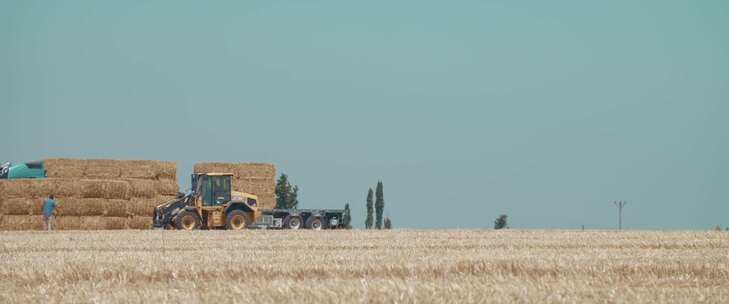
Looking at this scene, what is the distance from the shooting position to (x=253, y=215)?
40.8m

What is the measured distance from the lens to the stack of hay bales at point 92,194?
129 feet

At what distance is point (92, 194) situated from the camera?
3984 cm

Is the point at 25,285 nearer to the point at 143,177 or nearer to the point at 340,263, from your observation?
the point at 340,263

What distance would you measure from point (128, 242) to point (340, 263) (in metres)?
11.3

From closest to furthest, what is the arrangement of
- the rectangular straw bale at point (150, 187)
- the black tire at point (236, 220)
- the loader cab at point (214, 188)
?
1. the black tire at point (236, 220)
2. the loader cab at point (214, 188)
3. the rectangular straw bale at point (150, 187)

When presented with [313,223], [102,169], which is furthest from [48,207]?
[313,223]

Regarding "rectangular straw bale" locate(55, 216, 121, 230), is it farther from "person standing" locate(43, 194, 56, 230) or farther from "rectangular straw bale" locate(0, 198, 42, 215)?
"rectangular straw bale" locate(0, 198, 42, 215)

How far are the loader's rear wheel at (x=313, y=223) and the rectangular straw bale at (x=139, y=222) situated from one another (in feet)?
20.7

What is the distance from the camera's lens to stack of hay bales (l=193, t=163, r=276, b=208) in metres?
42.8

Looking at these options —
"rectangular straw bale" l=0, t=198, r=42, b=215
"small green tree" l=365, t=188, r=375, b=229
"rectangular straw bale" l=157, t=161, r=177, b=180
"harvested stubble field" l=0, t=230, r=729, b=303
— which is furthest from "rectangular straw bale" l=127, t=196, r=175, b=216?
"small green tree" l=365, t=188, r=375, b=229

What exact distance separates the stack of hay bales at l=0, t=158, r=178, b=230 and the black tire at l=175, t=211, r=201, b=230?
2170mm

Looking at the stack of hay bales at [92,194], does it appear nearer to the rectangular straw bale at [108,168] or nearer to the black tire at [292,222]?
the rectangular straw bale at [108,168]

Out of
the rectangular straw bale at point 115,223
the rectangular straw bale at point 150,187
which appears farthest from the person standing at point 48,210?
the rectangular straw bale at point 150,187

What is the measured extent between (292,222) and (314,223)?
95 centimetres
